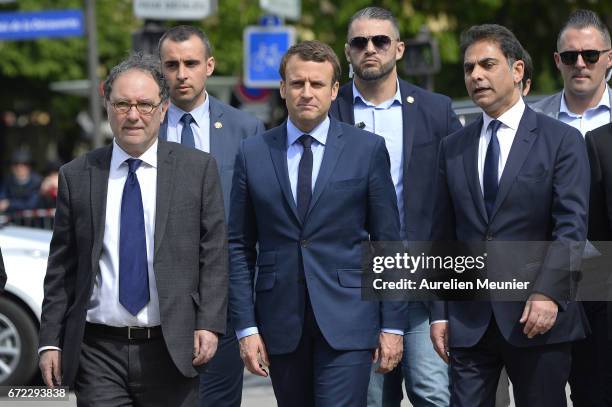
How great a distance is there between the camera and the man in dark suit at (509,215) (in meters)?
5.73

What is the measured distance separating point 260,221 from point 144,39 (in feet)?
26.5

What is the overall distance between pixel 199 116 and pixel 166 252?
1684 mm

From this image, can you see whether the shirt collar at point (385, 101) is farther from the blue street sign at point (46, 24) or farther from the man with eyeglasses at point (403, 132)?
the blue street sign at point (46, 24)

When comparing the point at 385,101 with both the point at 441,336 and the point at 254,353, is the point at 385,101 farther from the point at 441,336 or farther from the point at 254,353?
the point at 254,353

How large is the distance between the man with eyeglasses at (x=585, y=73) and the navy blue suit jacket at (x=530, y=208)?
3.81 ft

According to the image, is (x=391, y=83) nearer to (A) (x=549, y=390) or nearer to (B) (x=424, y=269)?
(B) (x=424, y=269)

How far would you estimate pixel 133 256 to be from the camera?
565 centimetres

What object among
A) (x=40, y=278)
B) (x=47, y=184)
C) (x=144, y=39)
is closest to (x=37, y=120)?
(x=47, y=184)

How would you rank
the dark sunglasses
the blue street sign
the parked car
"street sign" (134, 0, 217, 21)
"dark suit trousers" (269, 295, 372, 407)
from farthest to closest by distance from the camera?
the blue street sign, "street sign" (134, 0, 217, 21), the parked car, the dark sunglasses, "dark suit trousers" (269, 295, 372, 407)

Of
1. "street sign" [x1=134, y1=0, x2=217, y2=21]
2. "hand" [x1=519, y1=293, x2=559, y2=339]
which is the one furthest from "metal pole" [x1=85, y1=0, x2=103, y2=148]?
"hand" [x1=519, y1=293, x2=559, y2=339]

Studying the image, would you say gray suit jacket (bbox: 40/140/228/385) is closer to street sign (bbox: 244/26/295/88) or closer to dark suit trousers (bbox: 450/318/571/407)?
dark suit trousers (bbox: 450/318/571/407)

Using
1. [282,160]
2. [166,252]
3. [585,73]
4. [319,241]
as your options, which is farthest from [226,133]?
[585,73]

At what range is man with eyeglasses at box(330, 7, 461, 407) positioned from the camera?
6758mm

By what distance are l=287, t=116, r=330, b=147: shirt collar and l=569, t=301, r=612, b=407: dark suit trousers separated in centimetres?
152
